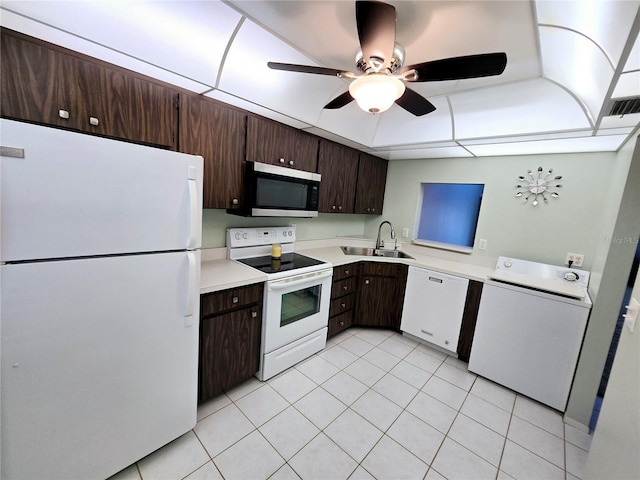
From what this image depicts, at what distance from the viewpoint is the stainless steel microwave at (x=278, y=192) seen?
2.05 meters

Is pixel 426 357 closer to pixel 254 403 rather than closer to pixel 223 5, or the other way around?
pixel 254 403

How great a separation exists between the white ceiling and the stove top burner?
4.07 ft

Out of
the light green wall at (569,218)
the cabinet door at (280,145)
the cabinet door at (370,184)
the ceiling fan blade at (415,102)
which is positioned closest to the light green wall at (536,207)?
the light green wall at (569,218)

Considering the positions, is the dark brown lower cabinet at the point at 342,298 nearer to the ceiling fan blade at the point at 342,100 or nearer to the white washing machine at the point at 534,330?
the white washing machine at the point at 534,330

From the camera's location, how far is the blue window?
9.96 ft

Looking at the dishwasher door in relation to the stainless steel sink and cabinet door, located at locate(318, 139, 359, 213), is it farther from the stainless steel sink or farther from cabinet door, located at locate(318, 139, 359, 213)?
cabinet door, located at locate(318, 139, 359, 213)

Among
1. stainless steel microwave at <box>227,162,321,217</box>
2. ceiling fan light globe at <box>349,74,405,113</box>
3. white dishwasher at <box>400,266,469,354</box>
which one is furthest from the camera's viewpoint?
Answer: white dishwasher at <box>400,266,469,354</box>

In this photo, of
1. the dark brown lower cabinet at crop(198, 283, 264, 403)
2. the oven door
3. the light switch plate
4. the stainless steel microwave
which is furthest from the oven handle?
the light switch plate

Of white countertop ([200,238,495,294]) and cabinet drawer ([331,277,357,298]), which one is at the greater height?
white countertop ([200,238,495,294])

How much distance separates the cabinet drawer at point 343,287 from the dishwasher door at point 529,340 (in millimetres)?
1228

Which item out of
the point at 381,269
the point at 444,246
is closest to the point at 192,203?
the point at 381,269

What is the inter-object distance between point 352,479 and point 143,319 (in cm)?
139

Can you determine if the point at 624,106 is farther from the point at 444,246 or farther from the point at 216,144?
the point at 216,144

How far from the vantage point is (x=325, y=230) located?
3.37 meters
